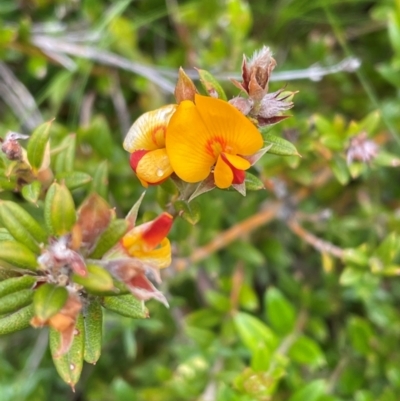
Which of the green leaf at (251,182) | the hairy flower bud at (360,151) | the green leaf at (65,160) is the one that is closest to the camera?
the green leaf at (251,182)

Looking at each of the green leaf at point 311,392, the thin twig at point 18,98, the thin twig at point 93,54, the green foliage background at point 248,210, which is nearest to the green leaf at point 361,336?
the green foliage background at point 248,210

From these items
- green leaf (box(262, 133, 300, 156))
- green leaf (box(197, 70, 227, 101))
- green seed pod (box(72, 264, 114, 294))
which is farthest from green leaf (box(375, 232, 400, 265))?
green seed pod (box(72, 264, 114, 294))

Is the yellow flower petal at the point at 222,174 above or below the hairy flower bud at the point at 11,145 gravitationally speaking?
below

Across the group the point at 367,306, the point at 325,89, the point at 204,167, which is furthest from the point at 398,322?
the point at 204,167

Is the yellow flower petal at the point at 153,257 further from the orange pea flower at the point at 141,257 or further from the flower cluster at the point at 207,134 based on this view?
the flower cluster at the point at 207,134

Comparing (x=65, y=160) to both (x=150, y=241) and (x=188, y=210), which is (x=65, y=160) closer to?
(x=188, y=210)

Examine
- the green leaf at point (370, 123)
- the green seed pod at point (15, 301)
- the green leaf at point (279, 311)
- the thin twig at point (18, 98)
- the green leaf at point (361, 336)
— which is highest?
the green seed pod at point (15, 301)

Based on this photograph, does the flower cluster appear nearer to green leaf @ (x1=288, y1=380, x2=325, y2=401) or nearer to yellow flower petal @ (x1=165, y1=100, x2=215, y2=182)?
yellow flower petal @ (x1=165, y1=100, x2=215, y2=182)
